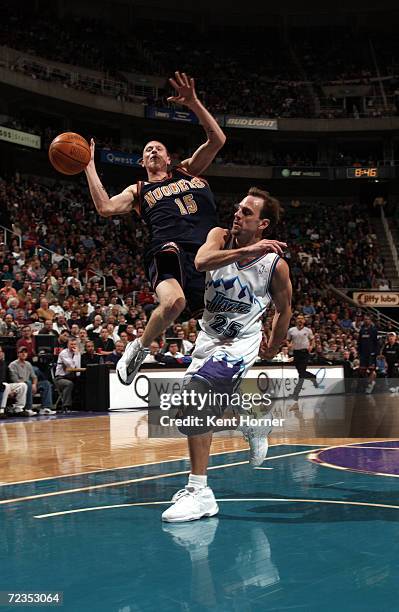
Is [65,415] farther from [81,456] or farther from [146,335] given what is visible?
[146,335]

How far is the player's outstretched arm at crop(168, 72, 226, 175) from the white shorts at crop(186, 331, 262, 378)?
1767 millimetres

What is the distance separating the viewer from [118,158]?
101 ft

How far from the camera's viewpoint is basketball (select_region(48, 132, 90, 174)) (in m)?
6.44

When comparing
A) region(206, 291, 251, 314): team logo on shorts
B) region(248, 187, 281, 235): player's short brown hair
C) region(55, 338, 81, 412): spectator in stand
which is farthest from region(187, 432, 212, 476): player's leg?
region(55, 338, 81, 412): spectator in stand

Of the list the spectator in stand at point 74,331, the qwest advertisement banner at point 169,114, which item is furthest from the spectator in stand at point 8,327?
the qwest advertisement banner at point 169,114

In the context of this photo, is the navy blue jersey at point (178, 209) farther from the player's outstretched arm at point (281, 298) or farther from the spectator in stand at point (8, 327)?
the spectator in stand at point (8, 327)

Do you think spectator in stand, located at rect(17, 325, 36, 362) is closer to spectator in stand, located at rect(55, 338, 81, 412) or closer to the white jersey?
spectator in stand, located at rect(55, 338, 81, 412)

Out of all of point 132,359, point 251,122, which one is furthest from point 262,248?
point 251,122

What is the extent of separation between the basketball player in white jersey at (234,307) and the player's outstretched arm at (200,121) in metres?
1.10

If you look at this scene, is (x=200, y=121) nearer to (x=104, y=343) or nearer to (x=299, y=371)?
(x=104, y=343)

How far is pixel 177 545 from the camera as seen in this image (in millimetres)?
3812

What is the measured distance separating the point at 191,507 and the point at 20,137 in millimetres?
24346

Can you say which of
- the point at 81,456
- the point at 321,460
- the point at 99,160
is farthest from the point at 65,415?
the point at 99,160

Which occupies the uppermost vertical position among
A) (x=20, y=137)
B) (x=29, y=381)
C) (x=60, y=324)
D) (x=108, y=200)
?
(x=20, y=137)
